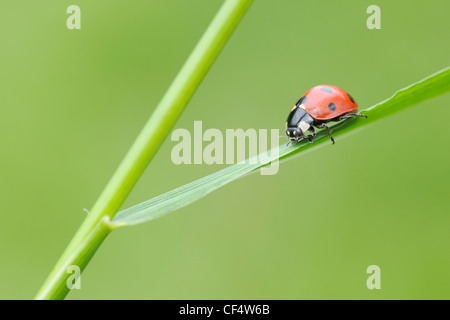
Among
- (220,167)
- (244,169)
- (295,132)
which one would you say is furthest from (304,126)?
(220,167)

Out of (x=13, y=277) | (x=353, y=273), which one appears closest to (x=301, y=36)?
(x=353, y=273)

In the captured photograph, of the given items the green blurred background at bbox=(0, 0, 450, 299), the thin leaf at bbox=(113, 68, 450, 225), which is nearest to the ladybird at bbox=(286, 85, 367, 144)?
the thin leaf at bbox=(113, 68, 450, 225)

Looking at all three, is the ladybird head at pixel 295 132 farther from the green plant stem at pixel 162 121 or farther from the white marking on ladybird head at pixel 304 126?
the green plant stem at pixel 162 121

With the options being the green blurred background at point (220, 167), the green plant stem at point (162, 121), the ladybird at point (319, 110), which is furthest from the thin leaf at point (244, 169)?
the green blurred background at point (220, 167)

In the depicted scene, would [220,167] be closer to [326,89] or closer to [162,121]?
[326,89]

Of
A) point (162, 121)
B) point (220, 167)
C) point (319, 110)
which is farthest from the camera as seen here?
point (220, 167)

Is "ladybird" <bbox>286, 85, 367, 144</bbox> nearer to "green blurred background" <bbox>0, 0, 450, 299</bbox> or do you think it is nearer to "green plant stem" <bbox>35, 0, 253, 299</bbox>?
"green plant stem" <bbox>35, 0, 253, 299</bbox>
